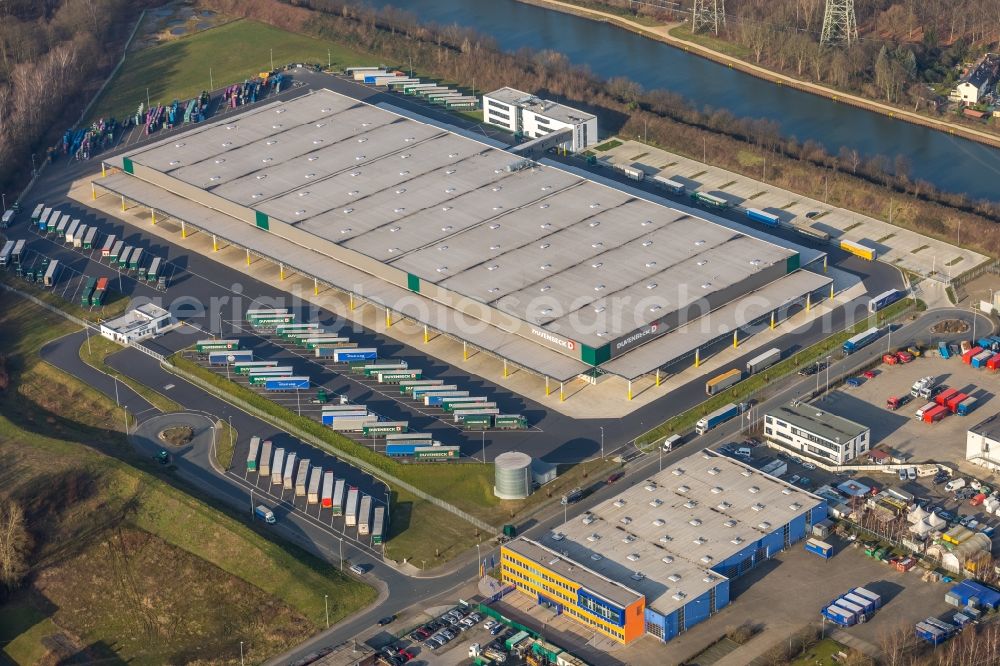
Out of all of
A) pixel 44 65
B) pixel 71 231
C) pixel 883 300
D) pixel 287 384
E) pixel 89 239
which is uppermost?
pixel 44 65

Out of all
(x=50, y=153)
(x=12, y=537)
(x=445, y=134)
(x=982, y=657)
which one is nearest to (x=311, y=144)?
(x=445, y=134)

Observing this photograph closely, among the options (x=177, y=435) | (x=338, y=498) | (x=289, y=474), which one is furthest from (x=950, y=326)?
(x=177, y=435)

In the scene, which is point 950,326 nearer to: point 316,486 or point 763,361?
point 763,361

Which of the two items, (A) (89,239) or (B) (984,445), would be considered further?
(A) (89,239)

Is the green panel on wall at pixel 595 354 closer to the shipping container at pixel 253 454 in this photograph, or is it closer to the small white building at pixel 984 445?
A: the shipping container at pixel 253 454

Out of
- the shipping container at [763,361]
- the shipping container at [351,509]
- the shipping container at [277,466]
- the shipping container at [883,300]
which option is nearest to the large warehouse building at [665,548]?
the shipping container at [351,509]

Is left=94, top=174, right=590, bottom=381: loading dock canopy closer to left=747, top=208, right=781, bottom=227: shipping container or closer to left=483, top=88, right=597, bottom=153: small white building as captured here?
left=747, top=208, right=781, bottom=227: shipping container

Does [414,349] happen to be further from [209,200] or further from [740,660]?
[740,660]
